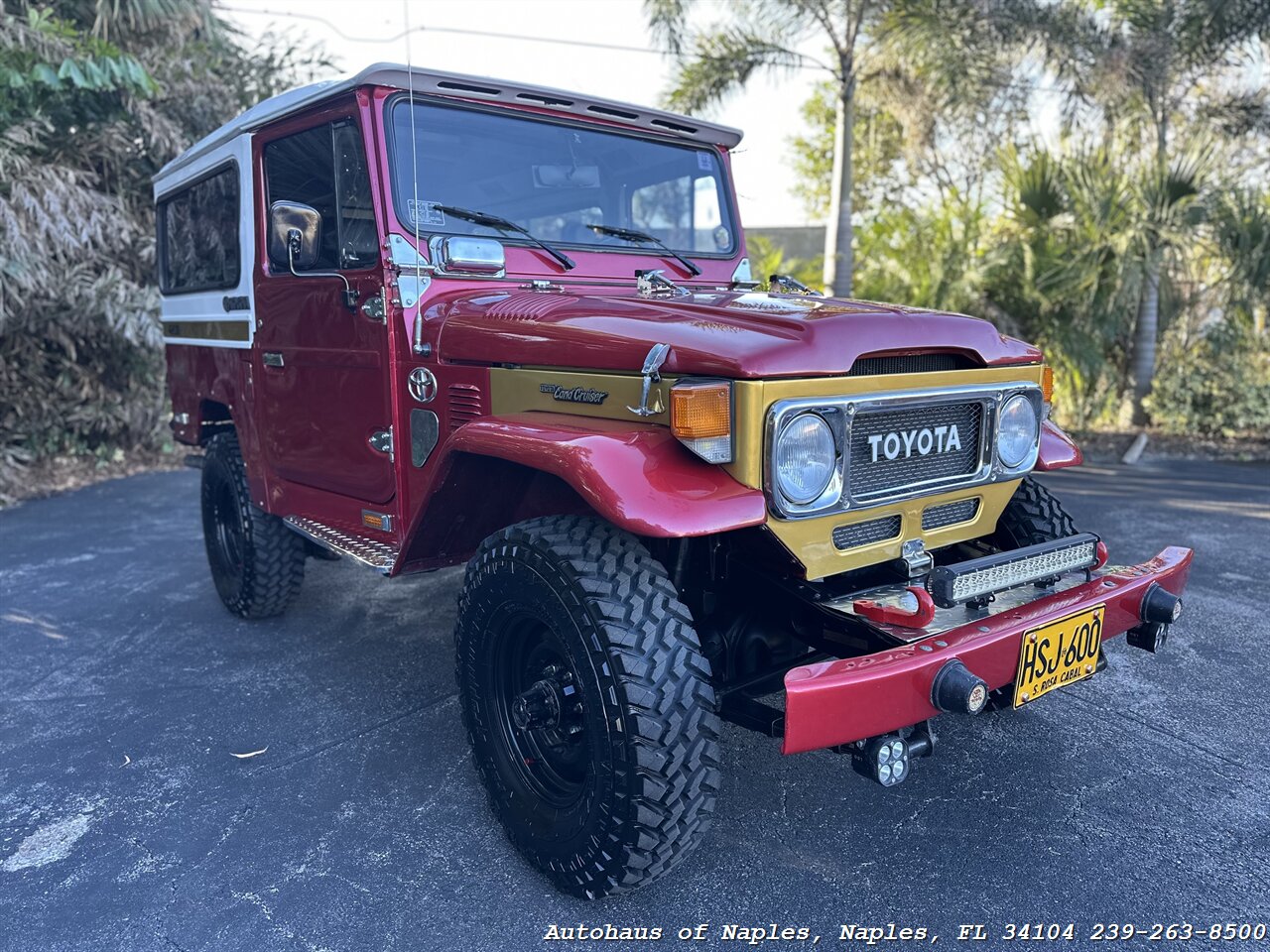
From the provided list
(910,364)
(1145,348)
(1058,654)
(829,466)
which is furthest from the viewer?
(1145,348)

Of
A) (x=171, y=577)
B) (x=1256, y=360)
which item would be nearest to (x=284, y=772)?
(x=171, y=577)

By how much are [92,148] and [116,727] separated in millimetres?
6742

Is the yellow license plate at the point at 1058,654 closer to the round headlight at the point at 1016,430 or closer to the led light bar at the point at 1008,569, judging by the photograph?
the led light bar at the point at 1008,569

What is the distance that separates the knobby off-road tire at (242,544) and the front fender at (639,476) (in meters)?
2.29

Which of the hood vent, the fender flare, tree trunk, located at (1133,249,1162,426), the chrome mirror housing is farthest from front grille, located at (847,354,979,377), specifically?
tree trunk, located at (1133,249,1162,426)

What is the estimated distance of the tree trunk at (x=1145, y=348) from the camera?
8.94 m

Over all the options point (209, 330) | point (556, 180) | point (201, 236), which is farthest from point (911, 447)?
point (201, 236)

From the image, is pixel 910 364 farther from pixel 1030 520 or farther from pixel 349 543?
pixel 349 543

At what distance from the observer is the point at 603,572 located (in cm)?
214

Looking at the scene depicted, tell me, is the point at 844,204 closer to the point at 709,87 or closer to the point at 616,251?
the point at 709,87

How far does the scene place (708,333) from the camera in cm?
219

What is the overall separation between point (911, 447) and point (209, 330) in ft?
11.6

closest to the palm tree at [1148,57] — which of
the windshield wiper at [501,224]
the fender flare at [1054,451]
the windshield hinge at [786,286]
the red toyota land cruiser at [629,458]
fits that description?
the windshield hinge at [786,286]

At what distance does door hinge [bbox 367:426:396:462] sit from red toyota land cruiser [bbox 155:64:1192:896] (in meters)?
0.02
